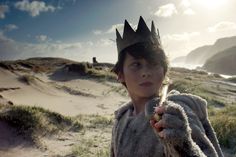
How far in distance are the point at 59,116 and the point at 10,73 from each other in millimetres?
12942

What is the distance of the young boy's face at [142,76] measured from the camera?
2779mm

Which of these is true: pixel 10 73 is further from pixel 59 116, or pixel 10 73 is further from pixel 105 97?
pixel 59 116

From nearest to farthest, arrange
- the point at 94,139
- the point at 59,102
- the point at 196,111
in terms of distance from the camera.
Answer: the point at 196,111 < the point at 94,139 < the point at 59,102

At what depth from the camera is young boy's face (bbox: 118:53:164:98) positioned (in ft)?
9.12

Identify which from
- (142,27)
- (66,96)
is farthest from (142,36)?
(66,96)

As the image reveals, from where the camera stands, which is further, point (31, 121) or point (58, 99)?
point (58, 99)

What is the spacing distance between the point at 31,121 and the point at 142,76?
698 centimetres

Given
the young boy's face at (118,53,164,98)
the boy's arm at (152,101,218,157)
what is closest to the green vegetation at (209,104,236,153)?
the young boy's face at (118,53,164,98)

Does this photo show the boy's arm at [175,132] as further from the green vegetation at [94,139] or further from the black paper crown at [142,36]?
the green vegetation at [94,139]

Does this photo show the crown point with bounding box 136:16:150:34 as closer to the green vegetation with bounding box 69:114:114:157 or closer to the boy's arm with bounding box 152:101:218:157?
the boy's arm with bounding box 152:101:218:157

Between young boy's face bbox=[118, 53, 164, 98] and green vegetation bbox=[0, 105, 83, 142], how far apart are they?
21.2 feet

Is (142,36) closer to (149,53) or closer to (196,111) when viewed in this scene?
(149,53)

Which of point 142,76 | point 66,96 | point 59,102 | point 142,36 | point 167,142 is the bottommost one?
point 59,102

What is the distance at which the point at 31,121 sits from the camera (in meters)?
9.29
